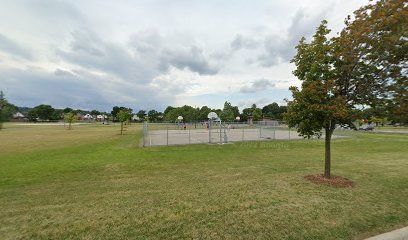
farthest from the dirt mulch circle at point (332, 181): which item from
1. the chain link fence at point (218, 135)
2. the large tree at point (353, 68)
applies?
the chain link fence at point (218, 135)

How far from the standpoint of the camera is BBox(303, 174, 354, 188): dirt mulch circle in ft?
22.8

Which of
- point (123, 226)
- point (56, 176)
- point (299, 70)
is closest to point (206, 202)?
point (123, 226)

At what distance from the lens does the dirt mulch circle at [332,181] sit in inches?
274

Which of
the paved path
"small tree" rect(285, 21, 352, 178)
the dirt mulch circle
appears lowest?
the paved path

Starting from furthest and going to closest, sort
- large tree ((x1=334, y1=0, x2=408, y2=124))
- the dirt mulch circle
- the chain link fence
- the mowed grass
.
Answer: the chain link fence
the dirt mulch circle
large tree ((x1=334, y1=0, x2=408, y2=124))
the mowed grass

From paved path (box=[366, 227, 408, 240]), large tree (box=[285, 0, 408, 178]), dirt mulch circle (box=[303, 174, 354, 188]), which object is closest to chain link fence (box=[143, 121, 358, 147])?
dirt mulch circle (box=[303, 174, 354, 188])

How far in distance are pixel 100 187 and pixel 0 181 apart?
3.68 meters

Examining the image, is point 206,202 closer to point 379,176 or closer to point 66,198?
point 66,198

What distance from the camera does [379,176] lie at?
805 cm

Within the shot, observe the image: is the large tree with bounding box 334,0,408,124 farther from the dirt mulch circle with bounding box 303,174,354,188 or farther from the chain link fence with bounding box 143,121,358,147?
the chain link fence with bounding box 143,121,358,147

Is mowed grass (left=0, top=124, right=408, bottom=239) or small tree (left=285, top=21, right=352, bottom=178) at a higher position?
small tree (left=285, top=21, right=352, bottom=178)

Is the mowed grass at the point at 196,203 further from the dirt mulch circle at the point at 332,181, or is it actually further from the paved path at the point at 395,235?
the dirt mulch circle at the point at 332,181

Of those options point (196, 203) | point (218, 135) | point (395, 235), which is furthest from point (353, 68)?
point (218, 135)

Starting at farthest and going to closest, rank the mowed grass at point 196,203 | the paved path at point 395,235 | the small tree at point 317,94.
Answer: the small tree at point 317,94, the mowed grass at point 196,203, the paved path at point 395,235
